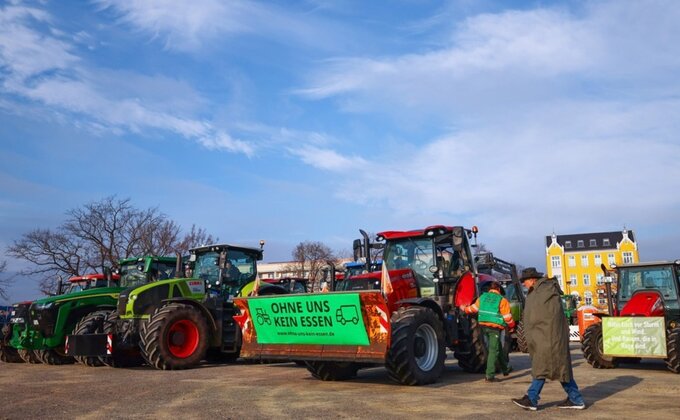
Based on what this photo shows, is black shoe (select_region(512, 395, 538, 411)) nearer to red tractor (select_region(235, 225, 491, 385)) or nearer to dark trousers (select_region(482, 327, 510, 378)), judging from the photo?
red tractor (select_region(235, 225, 491, 385))

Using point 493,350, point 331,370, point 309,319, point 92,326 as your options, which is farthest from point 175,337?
point 493,350

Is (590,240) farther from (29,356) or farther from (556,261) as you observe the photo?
(29,356)

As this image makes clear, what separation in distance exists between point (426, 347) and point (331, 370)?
1.73 m

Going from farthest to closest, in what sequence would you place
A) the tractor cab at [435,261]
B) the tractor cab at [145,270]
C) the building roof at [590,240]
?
the building roof at [590,240], the tractor cab at [145,270], the tractor cab at [435,261]

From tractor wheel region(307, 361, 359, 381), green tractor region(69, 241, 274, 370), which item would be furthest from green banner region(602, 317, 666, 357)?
green tractor region(69, 241, 274, 370)

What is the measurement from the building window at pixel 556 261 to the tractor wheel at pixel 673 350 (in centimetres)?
8922

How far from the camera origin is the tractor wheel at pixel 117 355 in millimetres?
13523

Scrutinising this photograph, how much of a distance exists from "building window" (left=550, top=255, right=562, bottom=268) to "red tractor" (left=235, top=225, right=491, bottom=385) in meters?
89.6

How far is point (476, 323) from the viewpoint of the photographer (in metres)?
10.9

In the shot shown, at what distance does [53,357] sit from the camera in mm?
15156

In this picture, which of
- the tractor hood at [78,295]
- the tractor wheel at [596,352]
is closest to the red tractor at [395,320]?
the tractor wheel at [596,352]

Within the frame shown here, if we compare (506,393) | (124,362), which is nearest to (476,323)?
(506,393)

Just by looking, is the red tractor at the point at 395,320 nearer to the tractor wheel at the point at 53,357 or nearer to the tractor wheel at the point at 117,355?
the tractor wheel at the point at 117,355

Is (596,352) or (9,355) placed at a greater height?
(596,352)
